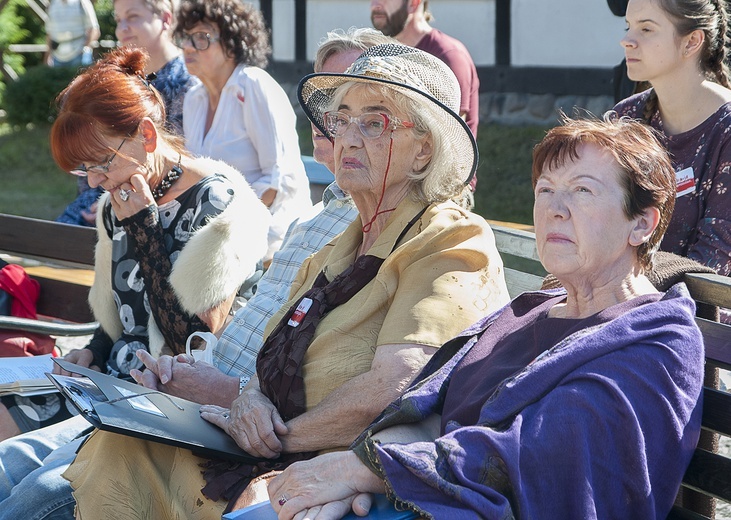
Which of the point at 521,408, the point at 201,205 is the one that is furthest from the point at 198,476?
the point at 201,205

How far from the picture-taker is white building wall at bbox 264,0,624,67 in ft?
36.2

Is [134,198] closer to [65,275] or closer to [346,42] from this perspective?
[346,42]

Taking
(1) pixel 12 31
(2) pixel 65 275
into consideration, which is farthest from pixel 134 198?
(1) pixel 12 31

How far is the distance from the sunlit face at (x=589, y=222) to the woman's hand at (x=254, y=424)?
0.84 m

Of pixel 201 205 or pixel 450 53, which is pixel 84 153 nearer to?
pixel 201 205

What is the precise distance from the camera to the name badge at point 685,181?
3.22 metres

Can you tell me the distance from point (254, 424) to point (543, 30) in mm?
9927

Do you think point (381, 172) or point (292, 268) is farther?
point (292, 268)

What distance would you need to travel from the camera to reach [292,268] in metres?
3.33

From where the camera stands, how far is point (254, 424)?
2529mm

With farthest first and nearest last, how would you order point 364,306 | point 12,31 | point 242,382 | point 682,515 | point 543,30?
point 12,31 < point 543,30 < point 242,382 < point 364,306 < point 682,515

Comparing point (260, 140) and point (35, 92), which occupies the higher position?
point (260, 140)

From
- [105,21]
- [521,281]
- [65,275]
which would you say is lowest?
[105,21]

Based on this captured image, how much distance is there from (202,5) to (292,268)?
2341 millimetres
